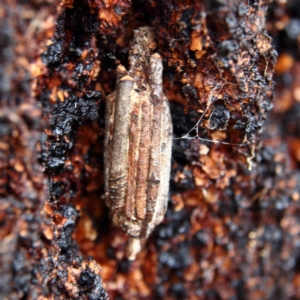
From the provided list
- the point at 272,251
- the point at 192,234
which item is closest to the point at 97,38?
the point at 192,234

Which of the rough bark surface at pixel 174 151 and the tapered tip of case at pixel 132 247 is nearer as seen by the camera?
the rough bark surface at pixel 174 151

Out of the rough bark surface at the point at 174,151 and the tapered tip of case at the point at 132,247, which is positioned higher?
the rough bark surface at the point at 174,151

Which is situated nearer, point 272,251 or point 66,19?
point 66,19

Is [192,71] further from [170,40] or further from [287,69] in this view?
[287,69]

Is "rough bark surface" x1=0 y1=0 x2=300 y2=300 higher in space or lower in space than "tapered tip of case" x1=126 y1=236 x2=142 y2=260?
higher

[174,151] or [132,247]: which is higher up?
[174,151]

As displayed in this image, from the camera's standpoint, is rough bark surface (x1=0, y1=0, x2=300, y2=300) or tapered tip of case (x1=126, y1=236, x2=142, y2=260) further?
tapered tip of case (x1=126, y1=236, x2=142, y2=260)

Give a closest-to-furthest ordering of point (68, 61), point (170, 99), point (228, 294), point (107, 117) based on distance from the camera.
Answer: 1. point (68, 61)
2. point (107, 117)
3. point (170, 99)
4. point (228, 294)

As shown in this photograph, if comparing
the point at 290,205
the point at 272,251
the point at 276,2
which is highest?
the point at 276,2
